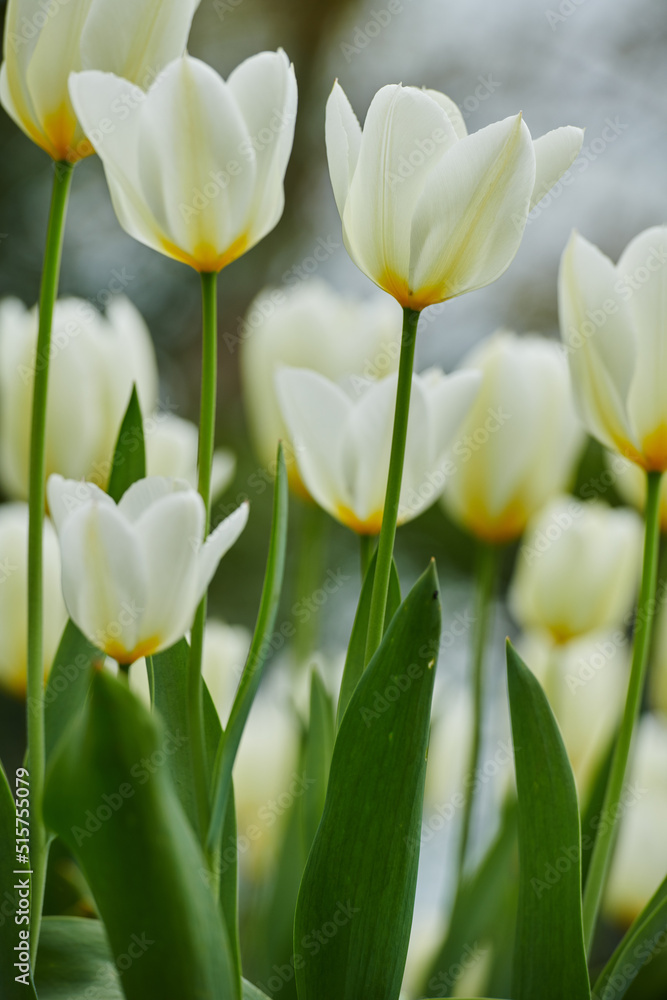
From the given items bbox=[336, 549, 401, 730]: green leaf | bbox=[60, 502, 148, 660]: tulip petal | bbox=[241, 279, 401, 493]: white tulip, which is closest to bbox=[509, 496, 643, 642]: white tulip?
bbox=[241, 279, 401, 493]: white tulip

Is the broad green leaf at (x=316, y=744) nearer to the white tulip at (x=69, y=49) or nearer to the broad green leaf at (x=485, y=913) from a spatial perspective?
the broad green leaf at (x=485, y=913)

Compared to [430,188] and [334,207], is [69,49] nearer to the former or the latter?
[430,188]

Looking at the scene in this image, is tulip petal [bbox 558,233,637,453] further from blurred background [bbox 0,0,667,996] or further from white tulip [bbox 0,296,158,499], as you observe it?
blurred background [bbox 0,0,667,996]

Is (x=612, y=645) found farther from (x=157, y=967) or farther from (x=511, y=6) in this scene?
(x=511, y=6)

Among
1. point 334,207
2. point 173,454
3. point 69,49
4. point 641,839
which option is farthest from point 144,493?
point 334,207

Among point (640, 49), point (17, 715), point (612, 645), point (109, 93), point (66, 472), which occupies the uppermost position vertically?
point (640, 49)

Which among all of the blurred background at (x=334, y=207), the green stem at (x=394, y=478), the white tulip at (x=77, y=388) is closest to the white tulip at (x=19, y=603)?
the white tulip at (x=77, y=388)

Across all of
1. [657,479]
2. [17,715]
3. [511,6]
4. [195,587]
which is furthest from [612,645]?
[511,6]
